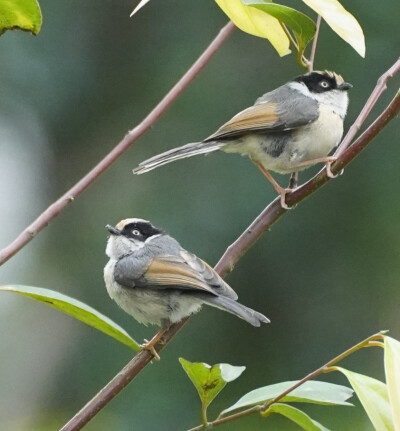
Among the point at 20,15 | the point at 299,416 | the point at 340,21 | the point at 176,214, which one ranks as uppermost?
the point at 20,15

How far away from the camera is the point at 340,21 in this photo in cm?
146

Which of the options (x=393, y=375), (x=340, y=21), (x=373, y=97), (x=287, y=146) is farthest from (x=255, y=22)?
(x=287, y=146)

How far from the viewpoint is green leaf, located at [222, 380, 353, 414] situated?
1804mm

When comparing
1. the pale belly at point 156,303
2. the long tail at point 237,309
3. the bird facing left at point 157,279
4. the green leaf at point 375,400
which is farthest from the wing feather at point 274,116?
the green leaf at point 375,400

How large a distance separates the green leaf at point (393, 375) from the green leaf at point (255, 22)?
1.89 ft

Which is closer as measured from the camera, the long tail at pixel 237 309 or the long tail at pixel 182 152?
the long tail at pixel 237 309

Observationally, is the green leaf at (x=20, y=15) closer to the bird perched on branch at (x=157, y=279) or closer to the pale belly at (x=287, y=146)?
the bird perched on branch at (x=157, y=279)

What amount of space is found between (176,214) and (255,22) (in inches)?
161

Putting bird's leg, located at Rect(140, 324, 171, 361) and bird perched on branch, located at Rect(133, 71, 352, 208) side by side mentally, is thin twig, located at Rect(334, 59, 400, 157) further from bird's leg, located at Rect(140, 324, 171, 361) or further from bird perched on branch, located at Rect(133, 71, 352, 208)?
bird perched on branch, located at Rect(133, 71, 352, 208)

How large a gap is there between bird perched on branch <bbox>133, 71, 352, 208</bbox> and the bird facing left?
0.36 m

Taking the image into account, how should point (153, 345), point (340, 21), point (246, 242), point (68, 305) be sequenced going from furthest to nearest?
point (153, 345)
point (246, 242)
point (68, 305)
point (340, 21)

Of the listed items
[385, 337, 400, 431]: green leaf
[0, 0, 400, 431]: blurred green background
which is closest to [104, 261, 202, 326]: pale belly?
[385, 337, 400, 431]: green leaf

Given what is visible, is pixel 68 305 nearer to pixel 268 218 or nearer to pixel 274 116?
pixel 268 218

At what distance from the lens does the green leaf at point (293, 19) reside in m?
1.57
